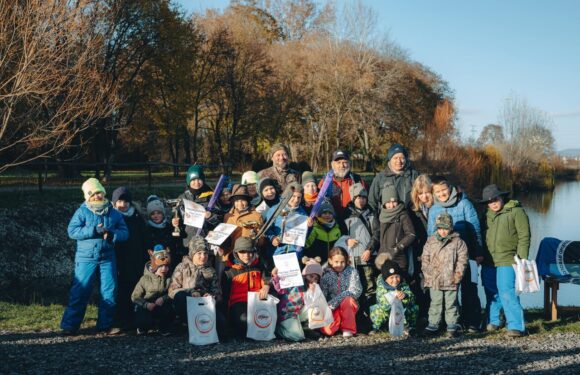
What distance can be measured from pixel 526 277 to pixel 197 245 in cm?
418

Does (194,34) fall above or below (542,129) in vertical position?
above

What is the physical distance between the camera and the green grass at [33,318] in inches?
328

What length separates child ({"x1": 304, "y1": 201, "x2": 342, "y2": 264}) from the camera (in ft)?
27.7

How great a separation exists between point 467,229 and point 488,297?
972 millimetres

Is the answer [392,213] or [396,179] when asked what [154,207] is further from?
[396,179]

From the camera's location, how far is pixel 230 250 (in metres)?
8.23

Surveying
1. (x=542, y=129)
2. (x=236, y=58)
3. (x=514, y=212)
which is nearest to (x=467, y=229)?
(x=514, y=212)

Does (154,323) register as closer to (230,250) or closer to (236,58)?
(230,250)

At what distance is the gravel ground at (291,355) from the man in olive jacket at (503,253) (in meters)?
0.41

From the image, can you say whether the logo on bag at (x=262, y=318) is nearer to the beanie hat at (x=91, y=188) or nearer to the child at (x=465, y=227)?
the child at (x=465, y=227)

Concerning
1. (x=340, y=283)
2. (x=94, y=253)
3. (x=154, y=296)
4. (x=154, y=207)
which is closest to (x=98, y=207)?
(x=94, y=253)

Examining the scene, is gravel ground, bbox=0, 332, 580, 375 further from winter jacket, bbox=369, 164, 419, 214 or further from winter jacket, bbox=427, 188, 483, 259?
winter jacket, bbox=369, 164, 419, 214

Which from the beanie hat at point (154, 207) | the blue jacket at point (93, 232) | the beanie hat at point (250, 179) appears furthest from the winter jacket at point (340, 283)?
the blue jacket at point (93, 232)

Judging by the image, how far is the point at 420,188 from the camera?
27.6 feet
